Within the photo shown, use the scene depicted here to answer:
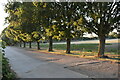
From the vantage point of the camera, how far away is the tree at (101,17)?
10.9 metres

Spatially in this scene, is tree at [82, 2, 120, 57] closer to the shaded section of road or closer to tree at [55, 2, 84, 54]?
tree at [55, 2, 84, 54]

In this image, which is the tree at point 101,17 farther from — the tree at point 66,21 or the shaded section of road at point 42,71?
the shaded section of road at point 42,71

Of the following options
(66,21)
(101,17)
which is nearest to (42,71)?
(101,17)

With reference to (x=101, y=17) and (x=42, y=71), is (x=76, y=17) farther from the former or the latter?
(x=42, y=71)

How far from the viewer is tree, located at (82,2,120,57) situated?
10925mm

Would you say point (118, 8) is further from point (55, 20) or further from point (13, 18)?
point (13, 18)

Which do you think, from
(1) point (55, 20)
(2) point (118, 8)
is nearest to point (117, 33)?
(2) point (118, 8)

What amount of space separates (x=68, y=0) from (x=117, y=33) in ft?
21.8

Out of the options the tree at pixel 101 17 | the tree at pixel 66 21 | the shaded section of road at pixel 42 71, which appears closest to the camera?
the shaded section of road at pixel 42 71

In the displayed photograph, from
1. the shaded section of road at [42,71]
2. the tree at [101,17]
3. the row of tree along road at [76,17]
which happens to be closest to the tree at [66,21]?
the row of tree along road at [76,17]

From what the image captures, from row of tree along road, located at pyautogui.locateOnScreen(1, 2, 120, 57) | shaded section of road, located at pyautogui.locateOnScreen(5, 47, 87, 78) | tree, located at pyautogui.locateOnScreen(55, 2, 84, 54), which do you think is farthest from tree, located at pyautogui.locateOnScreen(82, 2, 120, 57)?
shaded section of road, located at pyautogui.locateOnScreen(5, 47, 87, 78)

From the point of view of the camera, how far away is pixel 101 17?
37.7 ft

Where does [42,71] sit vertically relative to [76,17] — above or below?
below

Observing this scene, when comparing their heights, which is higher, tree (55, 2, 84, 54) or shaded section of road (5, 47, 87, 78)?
tree (55, 2, 84, 54)
